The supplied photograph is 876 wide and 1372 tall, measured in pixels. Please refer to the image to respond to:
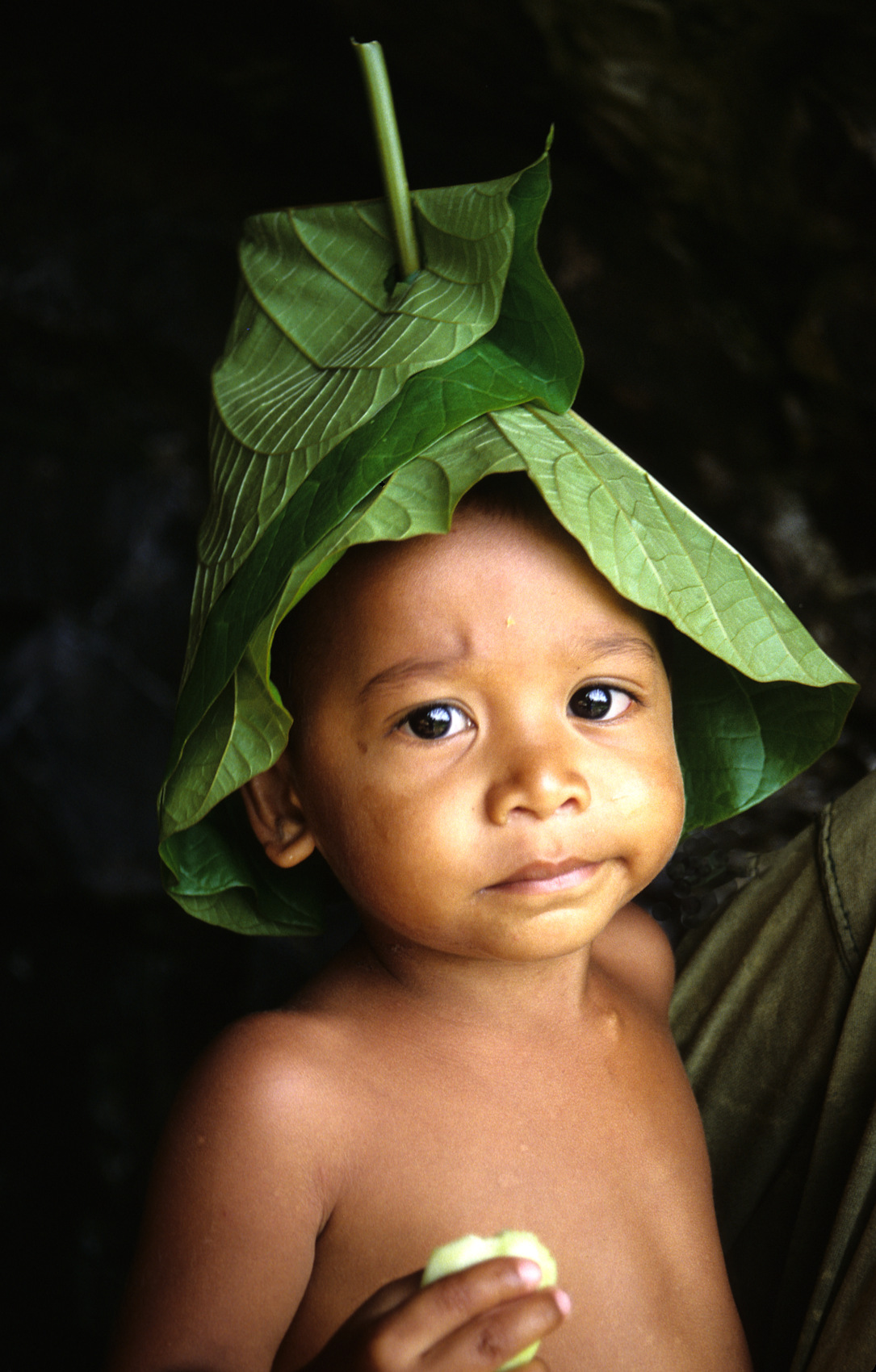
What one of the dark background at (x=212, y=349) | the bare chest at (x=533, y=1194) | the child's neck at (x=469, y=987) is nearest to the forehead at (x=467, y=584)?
the child's neck at (x=469, y=987)

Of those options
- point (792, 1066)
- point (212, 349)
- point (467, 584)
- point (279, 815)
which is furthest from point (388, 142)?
point (212, 349)

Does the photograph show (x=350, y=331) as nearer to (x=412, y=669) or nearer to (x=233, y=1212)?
(x=412, y=669)

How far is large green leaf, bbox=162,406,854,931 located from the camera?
1.03 metres

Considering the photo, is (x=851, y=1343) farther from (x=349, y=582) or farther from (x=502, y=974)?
(x=349, y=582)

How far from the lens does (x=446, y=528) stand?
3.31 ft

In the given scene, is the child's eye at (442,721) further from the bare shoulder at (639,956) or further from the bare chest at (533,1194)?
the bare shoulder at (639,956)

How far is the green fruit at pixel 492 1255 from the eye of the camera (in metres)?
0.91

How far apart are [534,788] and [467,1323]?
423 mm

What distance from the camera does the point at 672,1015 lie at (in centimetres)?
154

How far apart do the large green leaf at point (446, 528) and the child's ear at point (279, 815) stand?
0.07 metres

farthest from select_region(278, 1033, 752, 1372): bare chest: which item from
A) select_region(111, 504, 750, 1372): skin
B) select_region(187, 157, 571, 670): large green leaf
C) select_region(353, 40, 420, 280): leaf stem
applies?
select_region(353, 40, 420, 280): leaf stem

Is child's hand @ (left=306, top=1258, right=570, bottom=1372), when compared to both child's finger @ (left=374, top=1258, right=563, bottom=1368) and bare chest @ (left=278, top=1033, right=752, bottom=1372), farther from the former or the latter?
bare chest @ (left=278, top=1033, right=752, bottom=1372)

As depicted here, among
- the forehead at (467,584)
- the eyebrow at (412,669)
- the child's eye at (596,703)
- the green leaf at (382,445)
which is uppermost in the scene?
the green leaf at (382,445)

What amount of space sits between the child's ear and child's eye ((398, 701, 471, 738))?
0.66 ft
